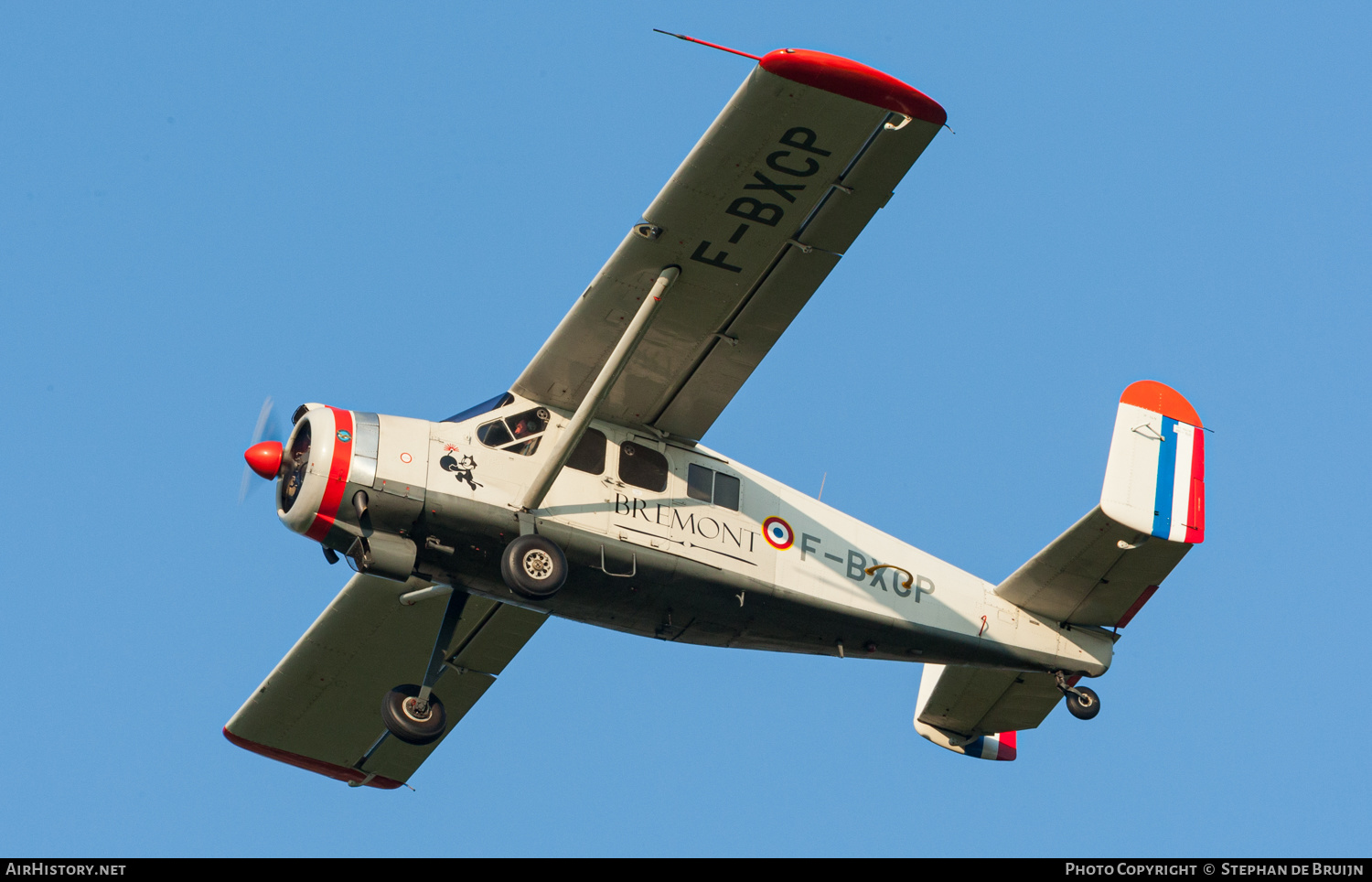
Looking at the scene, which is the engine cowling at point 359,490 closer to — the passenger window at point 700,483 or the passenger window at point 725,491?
the passenger window at point 700,483

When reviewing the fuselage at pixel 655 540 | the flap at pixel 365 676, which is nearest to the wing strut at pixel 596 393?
the fuselage at pixel 655 540

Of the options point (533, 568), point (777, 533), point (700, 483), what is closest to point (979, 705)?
point (777, 533)

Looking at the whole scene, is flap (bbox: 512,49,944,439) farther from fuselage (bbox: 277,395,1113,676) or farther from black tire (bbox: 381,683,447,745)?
black tire (bbox: 381,683,447,745)

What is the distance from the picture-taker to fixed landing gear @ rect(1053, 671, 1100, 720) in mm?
17062

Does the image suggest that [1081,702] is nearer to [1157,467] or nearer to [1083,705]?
[1083,705]

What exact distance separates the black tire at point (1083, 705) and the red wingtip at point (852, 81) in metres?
6.24

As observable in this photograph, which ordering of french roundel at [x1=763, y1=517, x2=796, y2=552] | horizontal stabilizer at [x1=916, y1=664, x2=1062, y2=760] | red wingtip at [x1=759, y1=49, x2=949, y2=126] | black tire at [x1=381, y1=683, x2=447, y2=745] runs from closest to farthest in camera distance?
red wingtip at [x1=759, y1=49, x2=949, y2=126] < black tire at [x1=381, y1=683, x2=447, y2=745] < french roundel at [x1=763, y1=517, x2=796, y2=552] < horizontal stabilizer at [x1=916, y1=664, x2=1062, y2=760]

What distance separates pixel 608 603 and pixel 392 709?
2.19 m

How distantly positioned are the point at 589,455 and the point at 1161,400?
6113 mm

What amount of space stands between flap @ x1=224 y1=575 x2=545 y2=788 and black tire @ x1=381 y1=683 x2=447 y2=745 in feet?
A: 7.76

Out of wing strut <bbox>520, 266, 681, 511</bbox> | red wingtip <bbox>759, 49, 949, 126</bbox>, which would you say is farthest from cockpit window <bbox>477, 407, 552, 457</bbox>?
red wingtip <bbox>759, 49, 949, 126</bbox>

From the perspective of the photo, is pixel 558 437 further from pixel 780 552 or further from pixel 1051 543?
pixel 1051 543

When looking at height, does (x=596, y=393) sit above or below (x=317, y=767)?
above

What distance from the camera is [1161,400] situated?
57.9ft
